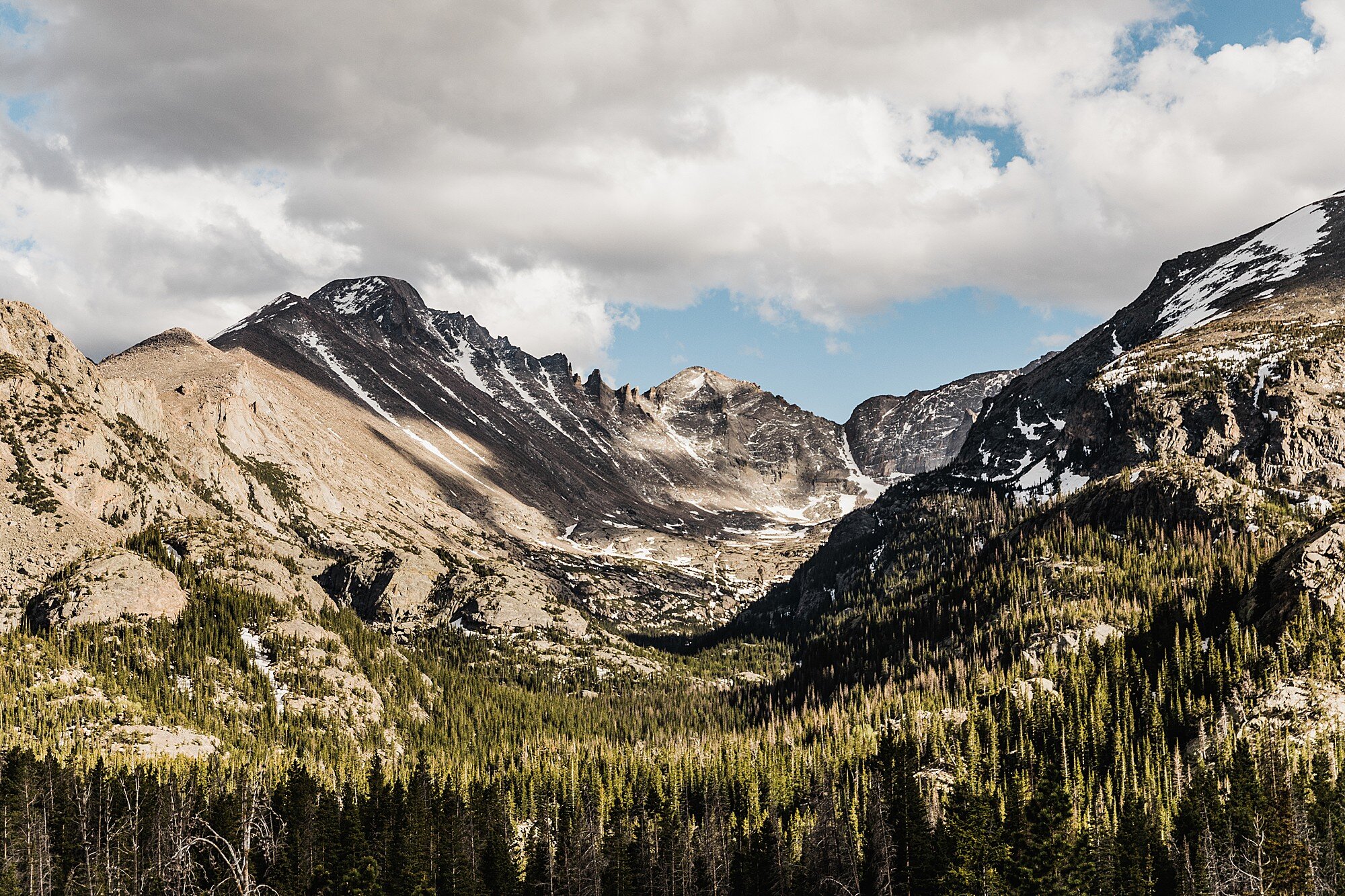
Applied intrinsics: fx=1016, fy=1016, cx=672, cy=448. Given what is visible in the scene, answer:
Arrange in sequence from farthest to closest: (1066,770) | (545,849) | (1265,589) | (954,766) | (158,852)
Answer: (1265,589), (954,766), (1066,770), (545,849), (158,852)

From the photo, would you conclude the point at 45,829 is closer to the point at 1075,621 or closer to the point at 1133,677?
the point at 1133,677

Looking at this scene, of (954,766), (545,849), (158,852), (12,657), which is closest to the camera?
(158,852)

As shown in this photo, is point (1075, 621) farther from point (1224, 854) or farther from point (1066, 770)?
point (1224, 854)

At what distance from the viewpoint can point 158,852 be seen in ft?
366

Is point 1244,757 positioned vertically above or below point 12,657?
below

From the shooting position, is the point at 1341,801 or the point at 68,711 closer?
the point at 1341,801

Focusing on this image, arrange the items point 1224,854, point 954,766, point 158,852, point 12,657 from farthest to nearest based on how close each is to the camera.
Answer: point 12,657 → point 954,766 → point 158,852 → point 1224,854

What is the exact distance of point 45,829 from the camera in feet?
355

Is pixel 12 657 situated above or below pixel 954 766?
above

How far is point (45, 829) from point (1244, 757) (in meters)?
136

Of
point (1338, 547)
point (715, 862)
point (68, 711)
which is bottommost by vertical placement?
point (715, 862)

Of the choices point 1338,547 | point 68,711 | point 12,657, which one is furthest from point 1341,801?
point 12,657

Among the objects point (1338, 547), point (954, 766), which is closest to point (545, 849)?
point (954, 766)

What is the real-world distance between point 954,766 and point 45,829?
119m
